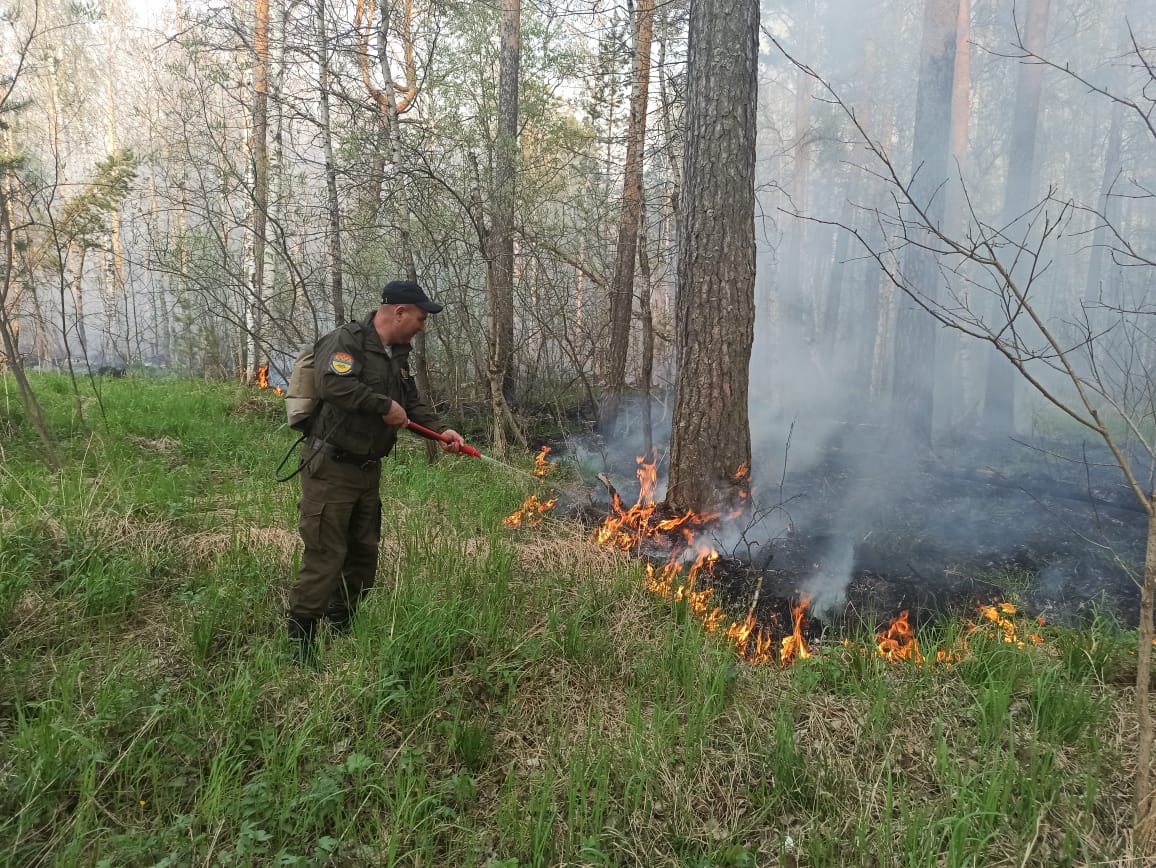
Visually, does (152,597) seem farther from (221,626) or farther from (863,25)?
(863,25)

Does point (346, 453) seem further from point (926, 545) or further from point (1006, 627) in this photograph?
point (926, 545)

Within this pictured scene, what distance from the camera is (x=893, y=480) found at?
7.62 metres

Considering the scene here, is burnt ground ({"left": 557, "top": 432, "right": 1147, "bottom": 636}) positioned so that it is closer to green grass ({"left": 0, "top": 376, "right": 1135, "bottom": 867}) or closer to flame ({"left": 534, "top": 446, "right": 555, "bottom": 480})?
flame ({"left": 534, "top": 446, "right": 555, "bottom": 480})

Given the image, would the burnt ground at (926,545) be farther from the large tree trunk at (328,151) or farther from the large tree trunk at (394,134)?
the large tree trunk at (328,151)

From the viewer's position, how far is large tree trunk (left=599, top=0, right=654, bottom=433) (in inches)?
339

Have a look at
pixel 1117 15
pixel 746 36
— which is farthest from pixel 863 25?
pixel 746 36

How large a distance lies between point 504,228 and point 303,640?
17.8 ft

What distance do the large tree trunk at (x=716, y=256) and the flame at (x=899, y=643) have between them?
5.09 ft

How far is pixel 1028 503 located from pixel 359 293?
9.70 metres

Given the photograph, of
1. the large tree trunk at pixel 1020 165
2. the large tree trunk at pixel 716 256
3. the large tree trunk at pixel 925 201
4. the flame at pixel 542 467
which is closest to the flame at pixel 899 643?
the large tree trunk at pixel 716 256

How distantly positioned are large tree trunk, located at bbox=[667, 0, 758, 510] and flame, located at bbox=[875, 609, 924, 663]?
5.09 feet

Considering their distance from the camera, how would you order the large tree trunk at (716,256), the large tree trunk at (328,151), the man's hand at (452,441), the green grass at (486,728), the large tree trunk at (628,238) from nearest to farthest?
1. the green grass at (486,728)
2. the man's hand at (452,441)
3. the large tree trunk at (716,256)
4. the large tree trunk at (328,151)
5. the large tree trunk at (628,238)

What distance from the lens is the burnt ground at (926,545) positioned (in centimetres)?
431

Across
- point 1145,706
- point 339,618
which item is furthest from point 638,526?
point 1145,706
